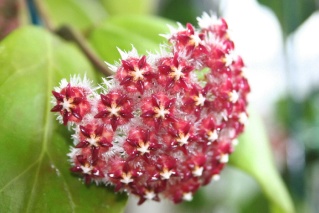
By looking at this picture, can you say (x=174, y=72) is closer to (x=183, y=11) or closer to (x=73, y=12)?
(x=73, y=12)

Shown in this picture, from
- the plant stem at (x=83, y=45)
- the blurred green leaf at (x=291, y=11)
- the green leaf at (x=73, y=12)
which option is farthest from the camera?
the green leaf at (x=73, y=12)

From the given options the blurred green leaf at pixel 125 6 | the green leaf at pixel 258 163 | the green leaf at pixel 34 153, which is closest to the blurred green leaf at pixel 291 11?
the green leaf at pixel 258 163

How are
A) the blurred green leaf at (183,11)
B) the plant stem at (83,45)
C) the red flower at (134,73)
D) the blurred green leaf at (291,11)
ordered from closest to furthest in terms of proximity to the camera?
1. the red flower at (134,73)
2. the plant stem at (83,45)
3. the blurred green leaf at (291,11)
4. the blurred green leaf at (183,11)

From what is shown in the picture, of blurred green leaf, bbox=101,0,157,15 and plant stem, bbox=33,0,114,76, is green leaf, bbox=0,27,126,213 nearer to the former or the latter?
plant stem, bbox=33,0,114,76

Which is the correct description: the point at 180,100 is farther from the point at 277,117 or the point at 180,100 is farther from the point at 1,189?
the point at 277,117

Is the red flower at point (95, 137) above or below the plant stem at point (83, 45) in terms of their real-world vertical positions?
below

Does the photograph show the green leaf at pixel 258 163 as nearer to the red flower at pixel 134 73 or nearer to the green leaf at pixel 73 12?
the red flower at pixel 134 73

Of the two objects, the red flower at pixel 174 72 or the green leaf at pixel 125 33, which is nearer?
the red flower at pixel 174 72
